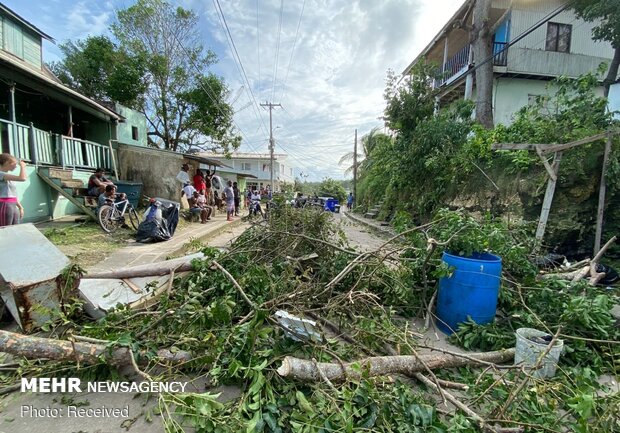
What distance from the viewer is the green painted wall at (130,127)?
1158cm

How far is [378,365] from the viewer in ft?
7.13

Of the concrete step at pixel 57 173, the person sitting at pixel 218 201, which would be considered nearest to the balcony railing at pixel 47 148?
the concrete step at pixel 57 173

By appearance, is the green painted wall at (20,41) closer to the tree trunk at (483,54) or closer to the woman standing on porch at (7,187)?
the woman standing on porch at (7,187)

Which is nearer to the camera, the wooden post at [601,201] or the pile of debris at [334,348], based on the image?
the pile of debris at [334,348]

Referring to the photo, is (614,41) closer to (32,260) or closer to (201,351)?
(201,351)

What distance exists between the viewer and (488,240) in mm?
3410

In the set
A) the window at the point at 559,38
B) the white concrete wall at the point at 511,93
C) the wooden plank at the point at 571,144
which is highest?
the window at the point at 559,38

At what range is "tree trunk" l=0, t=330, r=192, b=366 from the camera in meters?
2.01

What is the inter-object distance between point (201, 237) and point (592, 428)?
24.8 ft

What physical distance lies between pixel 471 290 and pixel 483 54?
11.4m

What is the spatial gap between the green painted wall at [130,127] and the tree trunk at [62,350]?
1140 cm

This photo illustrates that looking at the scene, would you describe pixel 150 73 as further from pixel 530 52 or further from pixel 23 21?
pixel 530 52

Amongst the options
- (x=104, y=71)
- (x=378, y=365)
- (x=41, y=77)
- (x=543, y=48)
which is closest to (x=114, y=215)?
(x=41, y=77)

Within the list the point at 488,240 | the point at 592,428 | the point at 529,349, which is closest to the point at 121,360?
the point at 592,428
